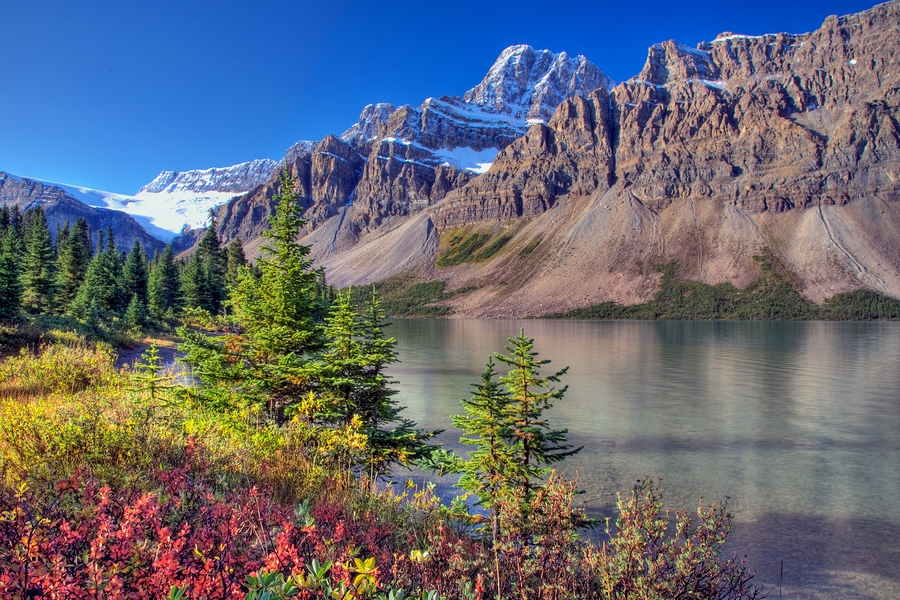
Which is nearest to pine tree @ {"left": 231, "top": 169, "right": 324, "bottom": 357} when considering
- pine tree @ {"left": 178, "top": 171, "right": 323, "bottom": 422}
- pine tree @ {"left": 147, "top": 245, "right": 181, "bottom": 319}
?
pine tree @ {"left": 178, "top": 171, "right": 323, "bottom": 422}

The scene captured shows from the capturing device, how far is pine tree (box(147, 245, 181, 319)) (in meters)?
49.4

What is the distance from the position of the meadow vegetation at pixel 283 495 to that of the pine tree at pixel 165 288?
40371 millimetres

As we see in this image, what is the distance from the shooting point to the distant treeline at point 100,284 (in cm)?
3076

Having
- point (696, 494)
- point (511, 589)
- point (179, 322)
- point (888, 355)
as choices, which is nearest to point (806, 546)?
point (696, 494)

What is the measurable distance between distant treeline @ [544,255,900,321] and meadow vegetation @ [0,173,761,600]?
161 meters

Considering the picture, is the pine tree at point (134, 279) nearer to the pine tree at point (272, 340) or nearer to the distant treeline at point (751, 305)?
the pine tree at point (272, 340)

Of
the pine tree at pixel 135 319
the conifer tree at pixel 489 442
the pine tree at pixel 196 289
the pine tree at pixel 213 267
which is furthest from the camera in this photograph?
the pine tree at pixel 213 267

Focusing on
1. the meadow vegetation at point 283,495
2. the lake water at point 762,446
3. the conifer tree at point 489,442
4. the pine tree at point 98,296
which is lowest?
the lake water at point 762,446

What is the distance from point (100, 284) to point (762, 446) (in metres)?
47.9

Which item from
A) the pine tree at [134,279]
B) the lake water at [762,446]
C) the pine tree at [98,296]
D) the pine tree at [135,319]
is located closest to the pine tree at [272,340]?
the lake water at [762,446]

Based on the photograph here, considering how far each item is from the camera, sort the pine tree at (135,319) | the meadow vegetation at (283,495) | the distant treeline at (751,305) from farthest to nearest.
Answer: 1. the distant treeline at (751,305)
2. the pine tree at (135,319)
3. the meadow vegetation at (283,495)

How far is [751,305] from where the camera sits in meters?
163

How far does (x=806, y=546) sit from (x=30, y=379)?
1823 cm

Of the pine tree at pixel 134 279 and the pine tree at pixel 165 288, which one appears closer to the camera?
the pine tree at pixel 165 288
